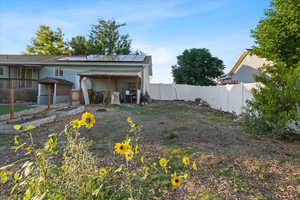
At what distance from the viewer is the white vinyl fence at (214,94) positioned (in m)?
7.41

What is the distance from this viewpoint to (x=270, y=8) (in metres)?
9.38

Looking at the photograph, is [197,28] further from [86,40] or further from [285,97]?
[86,40]

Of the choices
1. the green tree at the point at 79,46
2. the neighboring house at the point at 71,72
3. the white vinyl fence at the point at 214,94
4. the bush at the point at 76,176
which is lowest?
the bush at the point at 76,176

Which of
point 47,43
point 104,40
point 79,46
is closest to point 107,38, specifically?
point 104,40

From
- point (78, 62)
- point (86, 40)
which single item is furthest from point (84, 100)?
point (86, 40)

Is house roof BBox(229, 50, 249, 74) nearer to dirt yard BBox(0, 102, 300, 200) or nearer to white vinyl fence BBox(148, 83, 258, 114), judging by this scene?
white vinyl fence BBox(148, 83, 258, 114)

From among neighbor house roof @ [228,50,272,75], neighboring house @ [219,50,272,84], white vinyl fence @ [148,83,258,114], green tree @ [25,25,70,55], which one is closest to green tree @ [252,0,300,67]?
white vinyl fence @ [148,83,258,114]

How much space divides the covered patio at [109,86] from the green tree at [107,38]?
13355 mm

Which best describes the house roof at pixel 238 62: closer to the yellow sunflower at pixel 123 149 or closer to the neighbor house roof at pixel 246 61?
the neighbor house roof at pixel 246 61

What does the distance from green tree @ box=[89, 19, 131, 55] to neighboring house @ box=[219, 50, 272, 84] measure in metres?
14.4

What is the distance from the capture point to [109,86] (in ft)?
38.6

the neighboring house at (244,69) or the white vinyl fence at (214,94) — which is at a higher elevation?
the neighboring house at (244,69)

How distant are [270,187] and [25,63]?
14459mm

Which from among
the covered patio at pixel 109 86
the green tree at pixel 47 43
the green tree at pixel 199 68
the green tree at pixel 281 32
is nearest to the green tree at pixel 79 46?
the green tree at pixel 47 43
